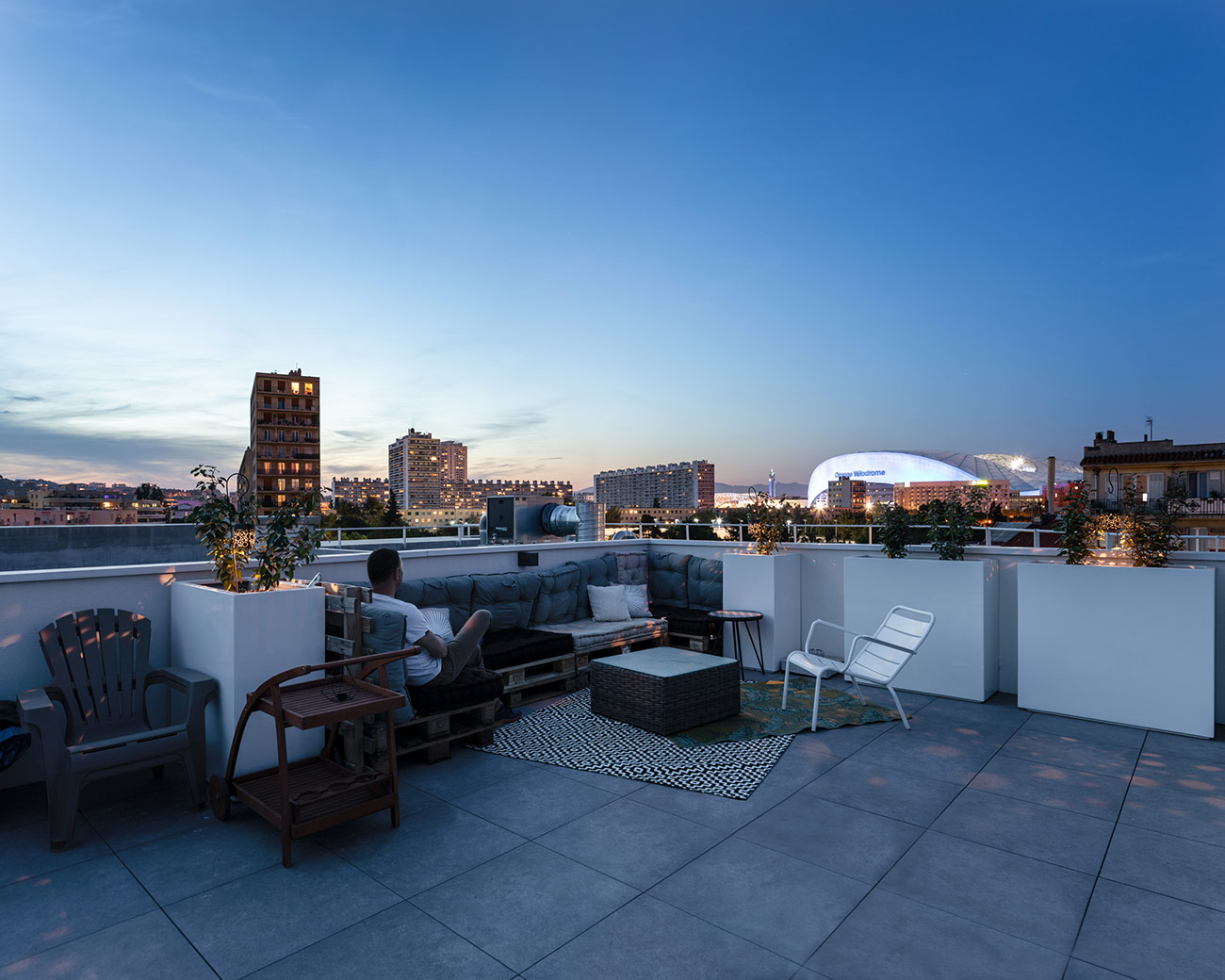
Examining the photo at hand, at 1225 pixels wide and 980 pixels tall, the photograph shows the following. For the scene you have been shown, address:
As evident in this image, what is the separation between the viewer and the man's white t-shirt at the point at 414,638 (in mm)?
3393

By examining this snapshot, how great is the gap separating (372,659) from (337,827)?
726mm

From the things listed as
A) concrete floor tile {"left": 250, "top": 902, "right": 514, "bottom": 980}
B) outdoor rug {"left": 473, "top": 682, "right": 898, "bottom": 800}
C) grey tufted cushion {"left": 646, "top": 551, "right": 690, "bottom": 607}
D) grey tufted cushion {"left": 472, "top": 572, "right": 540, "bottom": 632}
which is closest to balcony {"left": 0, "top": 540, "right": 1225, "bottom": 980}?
concrete floor tile {"left": 250, "top": 902, "right": 514, "bottom": 980}

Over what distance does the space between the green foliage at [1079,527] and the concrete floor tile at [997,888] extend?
2.63 metres

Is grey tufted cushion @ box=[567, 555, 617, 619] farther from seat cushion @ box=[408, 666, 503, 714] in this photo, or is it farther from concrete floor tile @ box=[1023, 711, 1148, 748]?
concrete floor tile @ box=[1023, 711, 1148, 748]

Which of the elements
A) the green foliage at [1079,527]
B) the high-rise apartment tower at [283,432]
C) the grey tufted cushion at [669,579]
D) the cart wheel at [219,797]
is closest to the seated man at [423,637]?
the cart wheel at [219,797]

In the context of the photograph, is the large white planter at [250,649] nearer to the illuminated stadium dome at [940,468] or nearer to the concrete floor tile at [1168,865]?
the concrete floor tile at [1168,865]

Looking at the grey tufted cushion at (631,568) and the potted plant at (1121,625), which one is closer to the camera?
the potted plant at (1121,625)

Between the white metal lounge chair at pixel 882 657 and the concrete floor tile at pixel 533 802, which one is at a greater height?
the white metal lounge chair at pixel 882 657

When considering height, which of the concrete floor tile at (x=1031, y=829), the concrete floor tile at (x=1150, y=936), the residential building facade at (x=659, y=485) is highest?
the residential building facade at (x=659, y=485)

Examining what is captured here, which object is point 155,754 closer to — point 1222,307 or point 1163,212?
point 1163,212

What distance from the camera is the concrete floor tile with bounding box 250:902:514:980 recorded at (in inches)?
68.9

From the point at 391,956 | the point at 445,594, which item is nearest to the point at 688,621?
the point at 445,594

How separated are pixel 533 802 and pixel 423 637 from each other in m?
1.02

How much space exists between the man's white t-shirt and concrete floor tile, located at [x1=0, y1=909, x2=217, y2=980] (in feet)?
5.03
